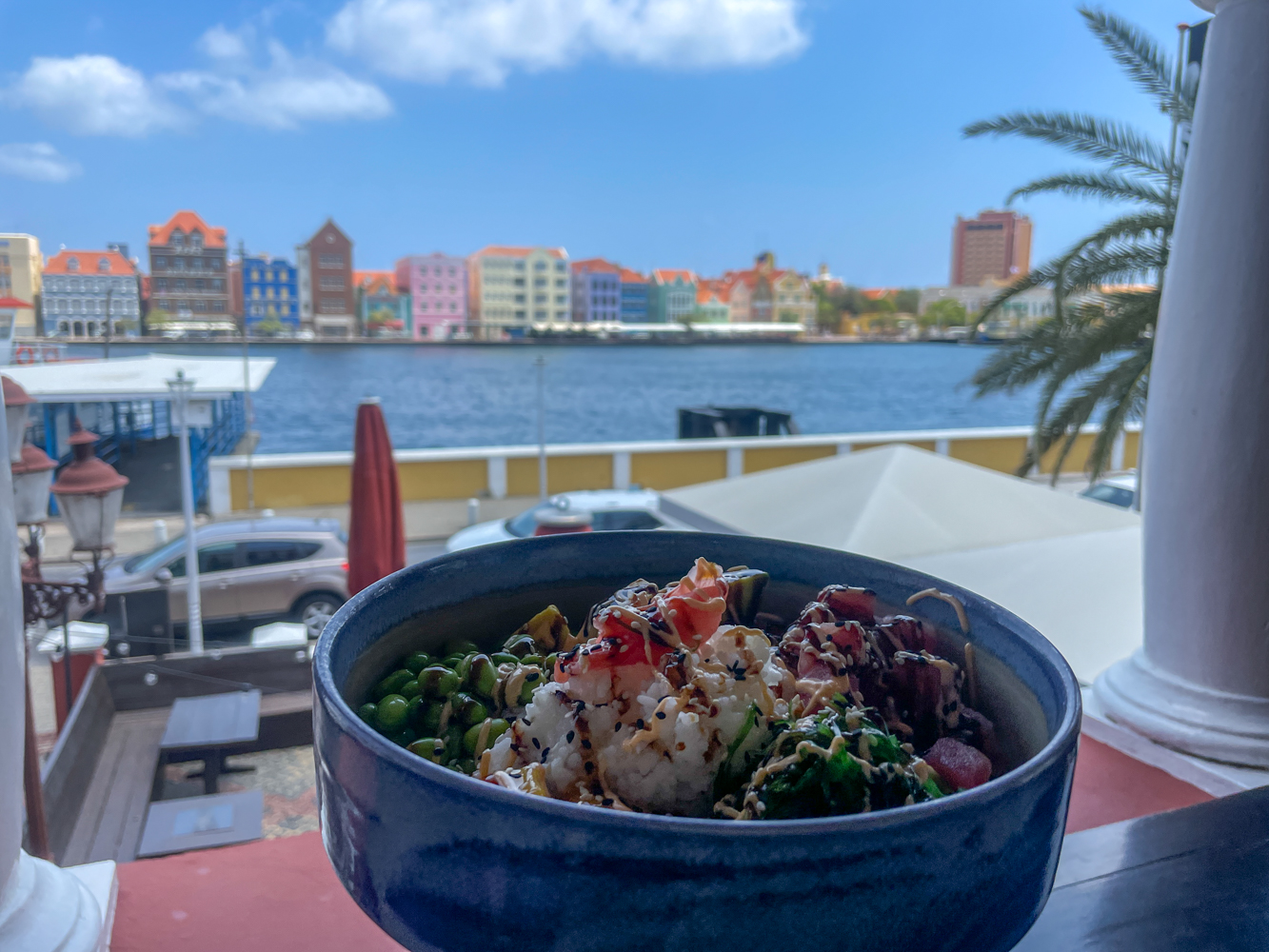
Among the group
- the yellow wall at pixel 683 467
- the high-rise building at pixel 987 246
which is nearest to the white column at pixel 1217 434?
the yellow wall at pixel 683 467

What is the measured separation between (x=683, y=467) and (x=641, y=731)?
1675 cm

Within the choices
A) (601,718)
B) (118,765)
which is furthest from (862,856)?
(118,765)

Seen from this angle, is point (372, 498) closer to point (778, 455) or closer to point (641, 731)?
point (641, 731)

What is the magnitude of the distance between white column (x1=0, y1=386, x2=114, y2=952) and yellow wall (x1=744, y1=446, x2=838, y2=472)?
1597 cm

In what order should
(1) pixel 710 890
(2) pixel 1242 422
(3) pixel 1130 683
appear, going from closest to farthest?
(1) pixel 710 890
(2) pixel 1242 422
(3) pixel 1130 683

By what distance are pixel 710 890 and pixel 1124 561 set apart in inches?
177

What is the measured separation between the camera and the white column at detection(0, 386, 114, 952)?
1.05 metres

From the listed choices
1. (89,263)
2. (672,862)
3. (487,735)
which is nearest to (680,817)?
(672,862)

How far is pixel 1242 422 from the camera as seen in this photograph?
1.73 meters

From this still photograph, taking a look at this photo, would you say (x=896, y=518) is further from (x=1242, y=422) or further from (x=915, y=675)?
(x=915, y=675)

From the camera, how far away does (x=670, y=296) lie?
81.5 m

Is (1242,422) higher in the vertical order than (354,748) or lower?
higher

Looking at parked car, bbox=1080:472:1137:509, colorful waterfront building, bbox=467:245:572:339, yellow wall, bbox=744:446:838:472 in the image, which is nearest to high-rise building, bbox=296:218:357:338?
colorful waterfront building, bbox=467:245:572:339

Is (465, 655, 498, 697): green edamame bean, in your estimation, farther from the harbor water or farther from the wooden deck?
the harbor water
